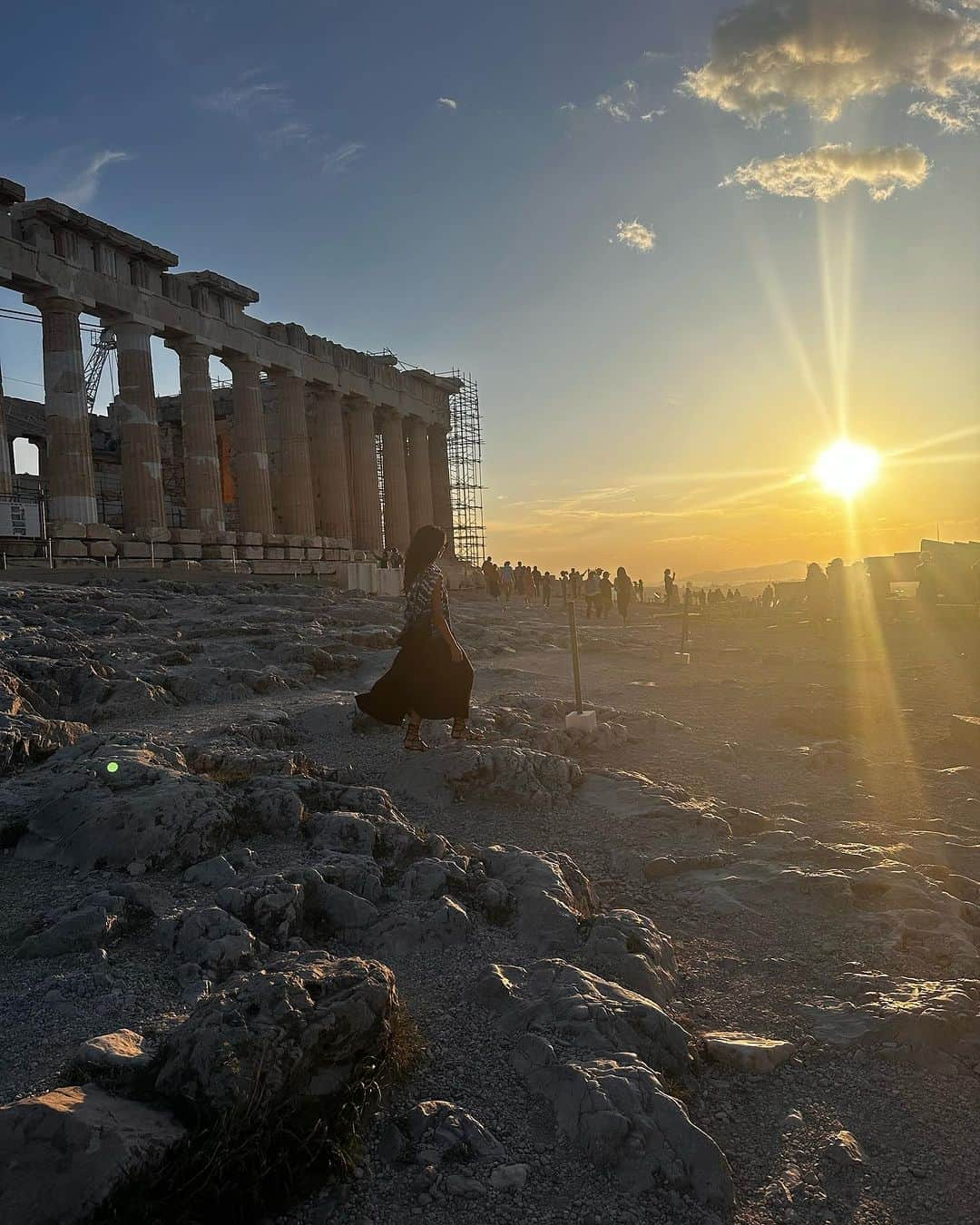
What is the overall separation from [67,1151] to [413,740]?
5.25m

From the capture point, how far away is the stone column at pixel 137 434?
1104 inches

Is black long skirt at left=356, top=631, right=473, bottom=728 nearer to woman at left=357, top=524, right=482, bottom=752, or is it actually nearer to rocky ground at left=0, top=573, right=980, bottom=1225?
woman at left=357, top=524, right=482, bottom=752

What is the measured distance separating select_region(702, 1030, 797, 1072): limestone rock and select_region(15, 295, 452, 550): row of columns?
990 inches

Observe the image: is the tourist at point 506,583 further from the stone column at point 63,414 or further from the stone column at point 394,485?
the stone column at point 63,414

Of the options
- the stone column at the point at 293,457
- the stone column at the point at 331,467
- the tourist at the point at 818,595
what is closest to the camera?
the tourist at the point at 818,595

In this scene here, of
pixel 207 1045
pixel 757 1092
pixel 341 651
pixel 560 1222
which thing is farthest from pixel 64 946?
pixel 341 651

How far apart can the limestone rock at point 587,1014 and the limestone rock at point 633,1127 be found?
0.18m

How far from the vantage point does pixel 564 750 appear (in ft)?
27.7

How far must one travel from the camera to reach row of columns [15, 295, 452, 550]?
2564cm

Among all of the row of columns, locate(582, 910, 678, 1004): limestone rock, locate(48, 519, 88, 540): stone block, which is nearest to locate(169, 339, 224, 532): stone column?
the row of columns

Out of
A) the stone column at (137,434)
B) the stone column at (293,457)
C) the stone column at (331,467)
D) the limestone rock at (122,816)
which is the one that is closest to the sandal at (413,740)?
the limestone rock at (122,816)

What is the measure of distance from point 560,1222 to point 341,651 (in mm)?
11378

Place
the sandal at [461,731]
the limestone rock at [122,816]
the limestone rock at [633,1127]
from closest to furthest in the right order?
the limestone rock at [633,1127] → the limestone rock at [122,816] → the sandal at [461,731]

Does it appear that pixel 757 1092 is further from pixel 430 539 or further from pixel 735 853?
pixel 430 539
